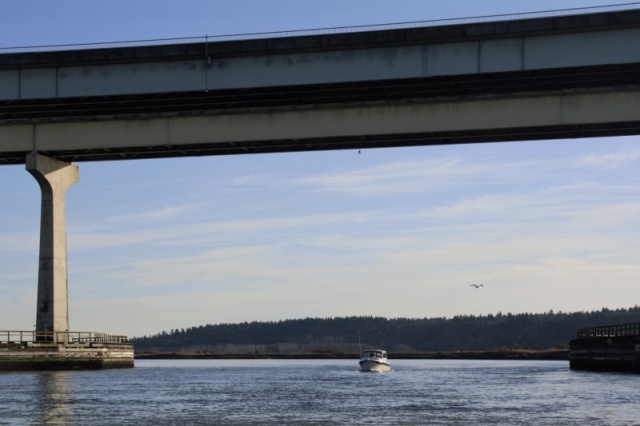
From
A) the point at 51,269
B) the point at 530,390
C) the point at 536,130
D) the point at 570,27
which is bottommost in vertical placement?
the point at 530,390

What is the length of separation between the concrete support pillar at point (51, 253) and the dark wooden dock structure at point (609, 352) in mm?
38986

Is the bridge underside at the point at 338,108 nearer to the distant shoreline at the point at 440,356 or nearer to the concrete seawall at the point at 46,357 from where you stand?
the concrete seawall at the point at 46,357

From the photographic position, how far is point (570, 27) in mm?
61812

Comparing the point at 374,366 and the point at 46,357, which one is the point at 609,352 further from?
the point at 46,357

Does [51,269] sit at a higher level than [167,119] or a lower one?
lower

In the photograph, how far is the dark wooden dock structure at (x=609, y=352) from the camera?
268 feet

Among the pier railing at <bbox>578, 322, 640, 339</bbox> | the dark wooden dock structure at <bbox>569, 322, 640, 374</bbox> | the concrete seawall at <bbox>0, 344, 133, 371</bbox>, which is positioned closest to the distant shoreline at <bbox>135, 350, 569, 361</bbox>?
the pier railing at <bbox>578, 322, 640, 339</bbox>

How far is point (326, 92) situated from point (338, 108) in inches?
109

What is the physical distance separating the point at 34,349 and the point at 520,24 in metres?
38.1

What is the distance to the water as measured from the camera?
42.2 m

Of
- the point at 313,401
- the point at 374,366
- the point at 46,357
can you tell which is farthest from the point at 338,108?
the point at 374,366

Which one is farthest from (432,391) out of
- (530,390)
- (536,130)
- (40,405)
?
(40,405)

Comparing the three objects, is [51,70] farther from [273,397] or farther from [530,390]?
[530,390]

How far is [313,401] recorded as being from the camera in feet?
173
